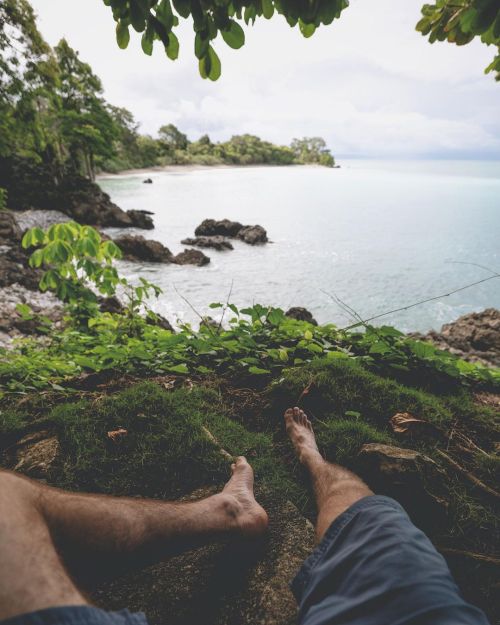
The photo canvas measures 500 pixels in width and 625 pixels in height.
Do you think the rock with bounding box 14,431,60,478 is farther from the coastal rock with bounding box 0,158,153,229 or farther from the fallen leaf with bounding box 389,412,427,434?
the coastal rock with bounding box 0,158,153,229

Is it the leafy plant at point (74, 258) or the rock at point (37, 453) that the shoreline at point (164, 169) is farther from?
the rock at point (37, 453)

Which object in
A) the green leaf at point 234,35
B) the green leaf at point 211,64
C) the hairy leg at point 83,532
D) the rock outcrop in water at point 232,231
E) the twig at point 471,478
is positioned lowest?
the rock outcrop in water at point 232,231

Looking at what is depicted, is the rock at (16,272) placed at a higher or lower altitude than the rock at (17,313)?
higher

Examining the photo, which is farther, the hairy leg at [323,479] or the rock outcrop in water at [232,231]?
the rock outcrop in water at [232,231]

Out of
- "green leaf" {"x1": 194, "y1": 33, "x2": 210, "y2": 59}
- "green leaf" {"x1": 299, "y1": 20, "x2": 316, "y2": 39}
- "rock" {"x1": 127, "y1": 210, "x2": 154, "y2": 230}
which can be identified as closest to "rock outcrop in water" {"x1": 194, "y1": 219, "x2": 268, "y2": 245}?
"rock" {"x1": 127, "y1": 210, "x2": 154, "y2": 230}

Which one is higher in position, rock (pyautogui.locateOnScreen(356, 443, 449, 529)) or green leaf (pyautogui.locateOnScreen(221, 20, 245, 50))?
green leaf (pyautogui.locateOnScreen(221, 20, 245, 50))

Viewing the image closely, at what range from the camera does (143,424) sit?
2.16 m

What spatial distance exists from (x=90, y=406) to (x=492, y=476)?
258 centimetres

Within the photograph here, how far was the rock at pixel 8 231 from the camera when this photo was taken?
10.2 meters

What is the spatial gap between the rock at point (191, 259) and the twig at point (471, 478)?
12.3 metres

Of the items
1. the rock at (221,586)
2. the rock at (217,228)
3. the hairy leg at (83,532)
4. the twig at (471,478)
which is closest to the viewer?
the hairy leg at (83,532)

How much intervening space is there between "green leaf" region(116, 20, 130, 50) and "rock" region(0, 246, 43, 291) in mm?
7630

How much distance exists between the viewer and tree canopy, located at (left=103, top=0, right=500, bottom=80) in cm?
152

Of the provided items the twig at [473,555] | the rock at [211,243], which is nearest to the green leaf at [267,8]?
the twig at [473,555]
